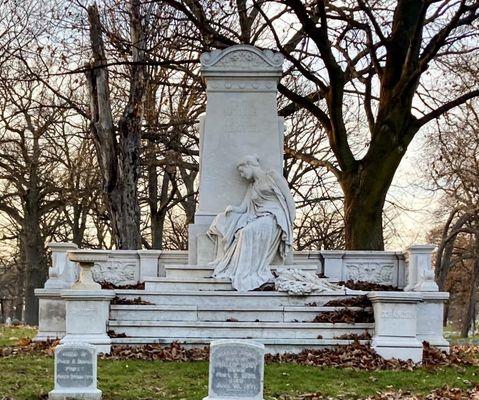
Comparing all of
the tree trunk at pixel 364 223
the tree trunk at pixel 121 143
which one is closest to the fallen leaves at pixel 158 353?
the tree trunk at pixel 364 223

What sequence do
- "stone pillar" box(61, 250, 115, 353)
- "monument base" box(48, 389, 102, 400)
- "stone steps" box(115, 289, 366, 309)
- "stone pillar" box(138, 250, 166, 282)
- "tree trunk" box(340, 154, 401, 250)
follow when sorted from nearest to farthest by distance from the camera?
"monument base" box(48, 389, 102, 400), "stone pillar" box(61, 250, 115, 353), "stone steps" box(115, 289, 366, 309), "stone pillar" box(138, 250, 166, 282), "tree trunk" box(340, 154, 401, 250)

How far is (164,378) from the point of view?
9.48m

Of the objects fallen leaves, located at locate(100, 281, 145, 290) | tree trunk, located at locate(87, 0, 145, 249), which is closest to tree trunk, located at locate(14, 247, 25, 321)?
tree trunk, located at locate(87, 0, 145, 249)

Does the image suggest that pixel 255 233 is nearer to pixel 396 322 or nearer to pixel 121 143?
pixel 396 322

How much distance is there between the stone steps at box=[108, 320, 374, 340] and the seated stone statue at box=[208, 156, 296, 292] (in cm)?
124

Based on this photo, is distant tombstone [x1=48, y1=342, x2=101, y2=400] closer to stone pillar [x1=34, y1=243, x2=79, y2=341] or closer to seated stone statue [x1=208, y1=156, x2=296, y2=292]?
seated stone statue [x1=208, y1=156, x2=296, y2=292]

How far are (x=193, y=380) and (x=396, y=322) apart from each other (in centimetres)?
368

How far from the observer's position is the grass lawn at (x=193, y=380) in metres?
8.68

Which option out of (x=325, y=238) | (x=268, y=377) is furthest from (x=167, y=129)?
(x=268, y=377)

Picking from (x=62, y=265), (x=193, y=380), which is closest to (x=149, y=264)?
(x=62, y=265)

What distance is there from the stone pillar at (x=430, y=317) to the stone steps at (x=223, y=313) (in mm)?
1315

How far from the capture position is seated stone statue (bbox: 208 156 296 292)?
13625mm

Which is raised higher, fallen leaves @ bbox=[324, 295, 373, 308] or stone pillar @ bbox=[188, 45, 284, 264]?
stone pillar @ bbox=[188, 45, 284, 264]

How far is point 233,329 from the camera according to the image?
39.2ft
